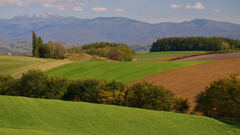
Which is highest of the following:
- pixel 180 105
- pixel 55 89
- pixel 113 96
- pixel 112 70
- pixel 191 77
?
pixel 191 77

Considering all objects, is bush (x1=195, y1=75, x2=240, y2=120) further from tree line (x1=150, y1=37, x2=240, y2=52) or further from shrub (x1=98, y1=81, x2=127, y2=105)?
tree line (x1=150, y1=37, x2=240, y2=52)

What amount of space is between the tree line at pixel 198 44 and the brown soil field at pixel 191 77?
79612 mm

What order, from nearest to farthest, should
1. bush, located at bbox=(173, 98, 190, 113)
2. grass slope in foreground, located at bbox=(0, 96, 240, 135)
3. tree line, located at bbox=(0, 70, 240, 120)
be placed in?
1. grass slope in foreground, located at bbox=(0, 96, 240, 135)
2. tree line, located at bbox=(0, 70, 240, 120)
3. bush, located at bbox=(173, 98, 190, 113)

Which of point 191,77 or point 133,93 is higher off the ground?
point 191,77

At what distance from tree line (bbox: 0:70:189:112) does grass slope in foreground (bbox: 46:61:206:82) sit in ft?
55.1

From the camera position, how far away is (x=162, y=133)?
19.5 meters

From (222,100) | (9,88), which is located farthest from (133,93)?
(9,88)

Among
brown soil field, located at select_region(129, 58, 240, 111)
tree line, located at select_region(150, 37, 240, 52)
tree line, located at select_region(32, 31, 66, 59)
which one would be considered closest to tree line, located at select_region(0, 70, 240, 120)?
brown soil field, located at select_region(129, 58, 240, 111)

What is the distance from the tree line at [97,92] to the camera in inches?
1185

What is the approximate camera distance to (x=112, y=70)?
60281 mm

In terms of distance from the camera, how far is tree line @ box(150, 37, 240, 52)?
436 ft

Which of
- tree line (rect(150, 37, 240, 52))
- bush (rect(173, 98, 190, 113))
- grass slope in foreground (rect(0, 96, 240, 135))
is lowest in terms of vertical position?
bush (rect(173, 98, 190, 113))

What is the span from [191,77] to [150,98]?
1955 centimetres

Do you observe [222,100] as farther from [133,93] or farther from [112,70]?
[112,70]
